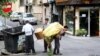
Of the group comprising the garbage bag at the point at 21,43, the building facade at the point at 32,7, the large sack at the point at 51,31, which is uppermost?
the building facade at the point at 32,7

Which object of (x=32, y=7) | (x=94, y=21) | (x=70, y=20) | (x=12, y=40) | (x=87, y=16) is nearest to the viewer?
(x=12, y=40)

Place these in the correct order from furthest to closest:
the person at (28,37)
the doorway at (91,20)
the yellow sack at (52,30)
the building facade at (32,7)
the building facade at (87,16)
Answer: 1. the building facade at (32,7)
2. the doorway at (91,20)
3. the building facade at (87,16)
4. the person at (28,37)
5. the yellow sack at (52,30)

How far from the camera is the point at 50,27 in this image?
18.2m

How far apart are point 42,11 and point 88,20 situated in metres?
25.5

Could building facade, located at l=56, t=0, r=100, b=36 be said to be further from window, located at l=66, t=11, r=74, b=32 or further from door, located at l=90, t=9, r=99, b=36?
window, located at l=66, t=11, r=74, b=32

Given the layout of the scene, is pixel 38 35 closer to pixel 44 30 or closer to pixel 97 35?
pixel 44 30

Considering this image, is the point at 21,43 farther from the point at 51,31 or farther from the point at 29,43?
the point at 51,31

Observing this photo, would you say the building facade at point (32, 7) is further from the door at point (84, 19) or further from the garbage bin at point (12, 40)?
the garbage bin at point (12, 40)

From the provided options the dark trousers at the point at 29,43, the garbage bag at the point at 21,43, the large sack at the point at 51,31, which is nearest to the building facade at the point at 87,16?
the garbage bag at the point at 21,43

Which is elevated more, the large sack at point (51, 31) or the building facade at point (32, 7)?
the building facade at point (32, 7)

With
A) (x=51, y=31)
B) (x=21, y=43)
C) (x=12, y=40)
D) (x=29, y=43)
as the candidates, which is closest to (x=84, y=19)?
(x=21, y=43)

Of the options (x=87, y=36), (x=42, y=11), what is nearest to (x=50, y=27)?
(x=87, y=36)

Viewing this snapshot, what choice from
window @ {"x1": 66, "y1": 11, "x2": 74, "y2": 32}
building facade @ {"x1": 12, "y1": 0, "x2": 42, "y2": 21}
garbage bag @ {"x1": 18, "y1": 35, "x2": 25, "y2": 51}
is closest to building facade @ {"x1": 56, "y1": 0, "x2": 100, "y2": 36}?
window @ {"x1": 66, "y1": 11, "x2": 74, "y2": 32}

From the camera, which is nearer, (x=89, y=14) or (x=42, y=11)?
(x=89, y=14)
